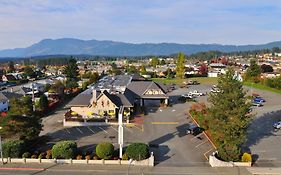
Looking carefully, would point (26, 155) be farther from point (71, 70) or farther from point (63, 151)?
point (71, 70)

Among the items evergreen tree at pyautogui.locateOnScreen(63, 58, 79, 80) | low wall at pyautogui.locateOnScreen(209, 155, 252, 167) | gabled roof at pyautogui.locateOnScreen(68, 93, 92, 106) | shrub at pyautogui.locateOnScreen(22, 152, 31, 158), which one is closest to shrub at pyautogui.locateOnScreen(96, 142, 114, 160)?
shrub at pyautogui.locateOnScreen(22, 152, 31, 158)

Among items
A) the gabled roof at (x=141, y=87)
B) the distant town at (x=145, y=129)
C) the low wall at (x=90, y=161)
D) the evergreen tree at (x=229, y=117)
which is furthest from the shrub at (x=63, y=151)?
the gabled roof at (x=141, y=87)

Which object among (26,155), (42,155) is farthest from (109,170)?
(26,155)

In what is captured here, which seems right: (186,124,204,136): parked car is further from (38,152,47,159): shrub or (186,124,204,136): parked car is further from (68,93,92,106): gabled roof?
(38,152,47,159): shrub

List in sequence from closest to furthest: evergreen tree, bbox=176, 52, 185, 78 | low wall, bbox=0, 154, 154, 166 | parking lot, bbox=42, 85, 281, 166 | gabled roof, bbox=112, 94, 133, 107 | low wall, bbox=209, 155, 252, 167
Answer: low wall, bbox=209, 155, 252, 167 < low wall, bbox=0, 154, 154, 166 < parking lot, bbox=42, 85, 281, 166 < gabled roof, bbox=112, 94, 133, 107 < evergreen tree, bbox=176, 52, 185, 78

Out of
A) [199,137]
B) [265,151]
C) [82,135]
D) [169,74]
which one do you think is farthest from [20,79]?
[265,151]

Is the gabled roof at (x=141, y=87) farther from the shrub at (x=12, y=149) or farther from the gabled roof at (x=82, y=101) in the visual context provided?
the shrub at (x=12, y=149)
